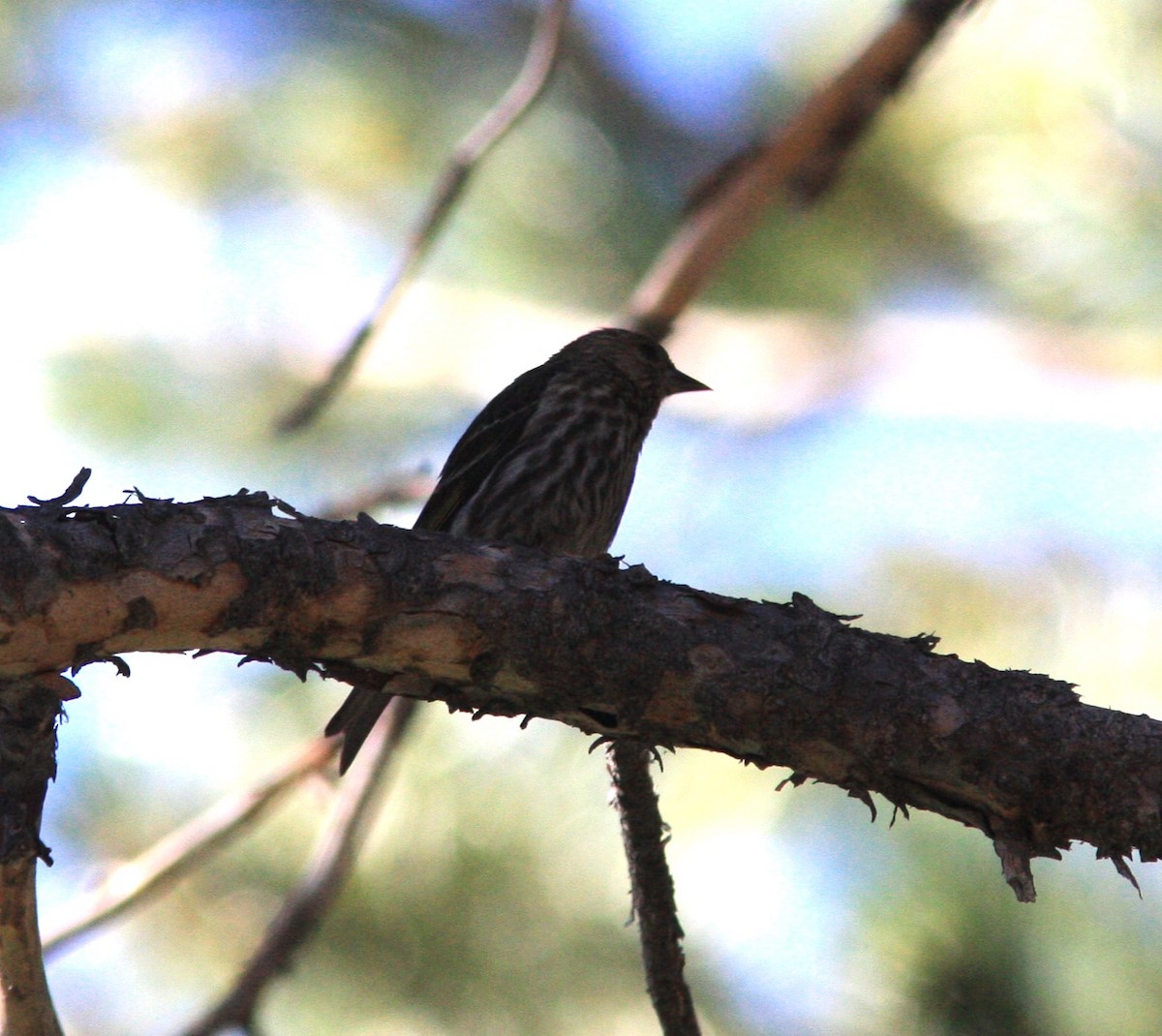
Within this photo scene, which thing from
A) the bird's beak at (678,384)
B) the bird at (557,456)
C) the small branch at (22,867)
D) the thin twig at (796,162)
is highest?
the thin twig at (796,162)

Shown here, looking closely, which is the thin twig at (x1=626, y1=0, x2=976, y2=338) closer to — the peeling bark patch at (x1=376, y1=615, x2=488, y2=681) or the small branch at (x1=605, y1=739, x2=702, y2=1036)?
the small branch at (x1=605, y1=739, x2=702, y2=1036)

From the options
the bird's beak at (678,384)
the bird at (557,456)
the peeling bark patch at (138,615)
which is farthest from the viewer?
the bird's beak at (678,384)

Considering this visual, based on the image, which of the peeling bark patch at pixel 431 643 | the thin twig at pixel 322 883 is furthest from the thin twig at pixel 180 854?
the peeling bark patch at pixel 431 643

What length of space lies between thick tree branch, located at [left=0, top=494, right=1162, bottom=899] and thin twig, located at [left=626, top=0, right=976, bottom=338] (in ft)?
6.88

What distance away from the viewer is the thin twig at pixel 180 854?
3826 mm

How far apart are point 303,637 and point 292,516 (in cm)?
19

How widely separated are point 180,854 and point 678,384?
6.25 ft

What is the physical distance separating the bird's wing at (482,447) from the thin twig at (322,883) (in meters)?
→ 0.49

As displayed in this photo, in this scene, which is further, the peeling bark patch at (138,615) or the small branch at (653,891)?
the small branch at (653,891)

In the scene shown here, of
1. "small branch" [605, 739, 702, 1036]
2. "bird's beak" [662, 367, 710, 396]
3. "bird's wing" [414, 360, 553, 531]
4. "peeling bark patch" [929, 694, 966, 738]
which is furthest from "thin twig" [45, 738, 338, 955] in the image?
"peeling bark patch" [929, 694, 966, 738]

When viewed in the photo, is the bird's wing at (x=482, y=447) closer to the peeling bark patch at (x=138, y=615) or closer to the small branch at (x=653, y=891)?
the small branch at (x=653, y=891)

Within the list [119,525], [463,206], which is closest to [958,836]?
[119,525]

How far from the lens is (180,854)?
3936mm

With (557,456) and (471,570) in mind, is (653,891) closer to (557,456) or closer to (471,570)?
(471,570)
